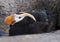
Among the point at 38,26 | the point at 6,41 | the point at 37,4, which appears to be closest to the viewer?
Answer: the point at 6,41

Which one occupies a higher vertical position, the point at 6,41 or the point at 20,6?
the point at 6,41

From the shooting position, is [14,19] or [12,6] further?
[12,6]

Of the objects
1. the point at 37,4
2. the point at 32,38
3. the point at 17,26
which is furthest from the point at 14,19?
the point at 37,4

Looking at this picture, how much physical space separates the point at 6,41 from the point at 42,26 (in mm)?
344

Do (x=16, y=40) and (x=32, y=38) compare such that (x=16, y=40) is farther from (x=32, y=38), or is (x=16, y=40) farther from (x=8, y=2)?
(x=8, y=2)

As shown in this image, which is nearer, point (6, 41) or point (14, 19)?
point (6, 41)

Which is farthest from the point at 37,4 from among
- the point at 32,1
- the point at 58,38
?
the point at 58,38

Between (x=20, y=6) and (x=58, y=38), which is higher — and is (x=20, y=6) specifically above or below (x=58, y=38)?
below

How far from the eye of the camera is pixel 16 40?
223mm

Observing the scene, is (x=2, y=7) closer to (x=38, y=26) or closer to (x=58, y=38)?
(x=38, y=26)

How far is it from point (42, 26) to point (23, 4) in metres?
1.03

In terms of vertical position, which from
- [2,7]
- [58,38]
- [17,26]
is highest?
[58,38]

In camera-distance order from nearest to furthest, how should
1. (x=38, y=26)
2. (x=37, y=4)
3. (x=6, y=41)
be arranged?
→ (x=6, y=41), (x=38, y=26), (x=37, y=4)

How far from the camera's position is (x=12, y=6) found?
1548mm
